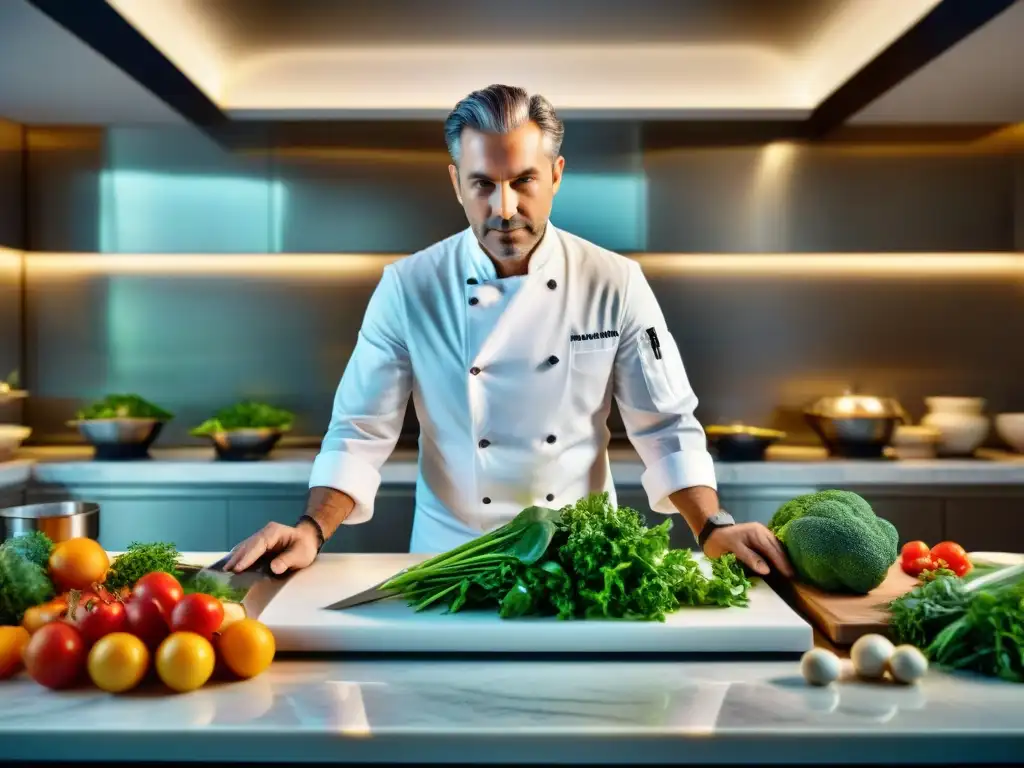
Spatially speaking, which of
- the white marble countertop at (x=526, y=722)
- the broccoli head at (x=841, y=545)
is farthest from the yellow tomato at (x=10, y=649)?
the broccoli head at (x=841, y=545)

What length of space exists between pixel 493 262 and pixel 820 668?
4.20 feet

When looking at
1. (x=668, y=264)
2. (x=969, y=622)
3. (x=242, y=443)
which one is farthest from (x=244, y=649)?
(x=668, y=264)

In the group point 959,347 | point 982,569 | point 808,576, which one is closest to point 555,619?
point 808,576

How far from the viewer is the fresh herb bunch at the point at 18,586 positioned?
1.42 meters

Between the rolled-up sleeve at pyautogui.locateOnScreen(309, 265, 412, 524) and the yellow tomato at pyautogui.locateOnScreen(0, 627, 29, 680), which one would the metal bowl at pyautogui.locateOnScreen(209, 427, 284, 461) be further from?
the yellow tomato at pyautogui.locateOnScreen(0, 627, 29, 680)

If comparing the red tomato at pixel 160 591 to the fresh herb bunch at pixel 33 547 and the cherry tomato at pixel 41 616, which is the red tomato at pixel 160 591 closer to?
the cherry tomato at pixel 41 616

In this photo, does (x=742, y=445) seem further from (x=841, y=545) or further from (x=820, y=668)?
(x=820, y=668)

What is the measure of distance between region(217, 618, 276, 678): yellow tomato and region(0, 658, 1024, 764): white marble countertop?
23 millimetres

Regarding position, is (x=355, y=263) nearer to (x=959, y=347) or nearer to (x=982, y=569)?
(x=959, y=347)

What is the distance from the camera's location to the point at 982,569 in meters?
1.54

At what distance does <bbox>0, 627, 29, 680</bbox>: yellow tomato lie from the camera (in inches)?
50.1

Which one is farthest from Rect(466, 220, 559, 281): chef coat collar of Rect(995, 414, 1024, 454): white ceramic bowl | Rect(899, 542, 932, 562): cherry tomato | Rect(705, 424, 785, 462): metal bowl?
Rect(995, 414, 1024, 454): white ceramic bowl

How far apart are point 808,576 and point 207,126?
331cm

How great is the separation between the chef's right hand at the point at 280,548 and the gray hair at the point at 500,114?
792 mm
